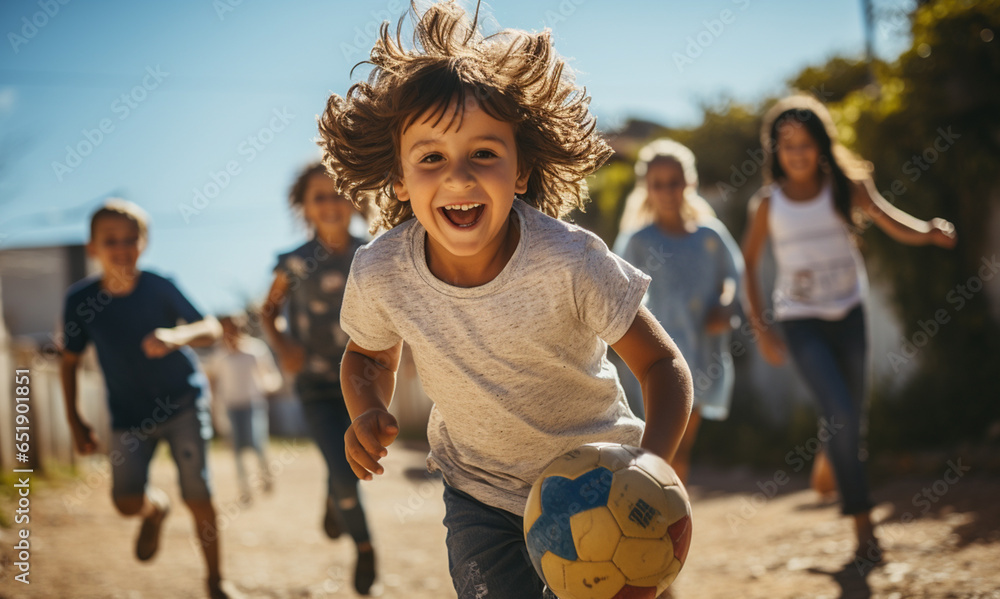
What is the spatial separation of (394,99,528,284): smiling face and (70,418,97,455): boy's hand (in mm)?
3524

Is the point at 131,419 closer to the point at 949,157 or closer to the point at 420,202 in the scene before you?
the point at 420,202

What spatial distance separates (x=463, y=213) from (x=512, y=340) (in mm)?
395

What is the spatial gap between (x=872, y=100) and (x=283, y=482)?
892 centimetres

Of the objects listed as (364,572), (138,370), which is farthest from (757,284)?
(138,370)

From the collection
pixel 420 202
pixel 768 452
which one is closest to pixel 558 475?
pixel 420 202

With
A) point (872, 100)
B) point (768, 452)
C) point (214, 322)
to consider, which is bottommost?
point (768, 452)

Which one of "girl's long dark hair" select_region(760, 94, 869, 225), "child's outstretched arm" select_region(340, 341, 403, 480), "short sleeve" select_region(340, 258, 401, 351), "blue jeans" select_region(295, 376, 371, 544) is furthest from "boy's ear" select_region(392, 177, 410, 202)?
"girl's long dark hair" select_region(760, 94, 869, 225)

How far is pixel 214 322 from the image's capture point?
480cm

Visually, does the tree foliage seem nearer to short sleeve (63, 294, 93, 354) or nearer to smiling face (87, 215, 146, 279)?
smiling face (87, 215, 146, 279)

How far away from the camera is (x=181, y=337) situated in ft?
14.7

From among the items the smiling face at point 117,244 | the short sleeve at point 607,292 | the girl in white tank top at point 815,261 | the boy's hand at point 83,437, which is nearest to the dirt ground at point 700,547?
the boy's hand at point 83,437

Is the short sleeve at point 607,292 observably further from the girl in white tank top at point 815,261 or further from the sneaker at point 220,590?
the sneaker at point 220,590

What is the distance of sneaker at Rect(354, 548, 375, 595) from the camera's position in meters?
4.45

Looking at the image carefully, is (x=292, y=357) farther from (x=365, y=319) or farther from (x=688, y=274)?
(x=688, y=274)
